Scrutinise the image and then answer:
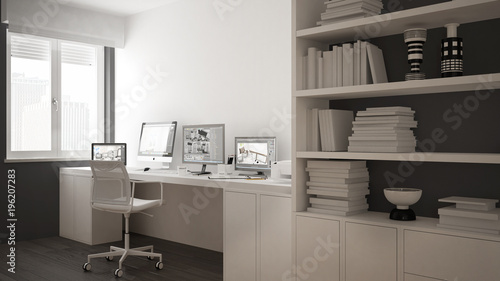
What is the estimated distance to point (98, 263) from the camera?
4.23 meters

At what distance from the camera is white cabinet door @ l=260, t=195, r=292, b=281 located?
306cm

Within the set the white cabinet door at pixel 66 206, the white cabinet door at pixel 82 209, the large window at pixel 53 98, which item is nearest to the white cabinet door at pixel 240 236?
the white cabinet door at pixel 82 209

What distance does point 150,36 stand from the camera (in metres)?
5.46

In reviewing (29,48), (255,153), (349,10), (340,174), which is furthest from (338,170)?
(29,48)

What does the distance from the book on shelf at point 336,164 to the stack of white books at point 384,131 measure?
0.09 meters

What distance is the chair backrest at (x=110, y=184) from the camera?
3.97 m

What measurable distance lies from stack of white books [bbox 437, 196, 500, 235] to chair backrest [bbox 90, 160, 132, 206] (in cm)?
258

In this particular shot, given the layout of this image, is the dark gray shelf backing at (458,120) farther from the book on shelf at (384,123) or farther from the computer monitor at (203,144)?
the computer monitor at (203,144)

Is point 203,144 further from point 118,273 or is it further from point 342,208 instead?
point 342,208

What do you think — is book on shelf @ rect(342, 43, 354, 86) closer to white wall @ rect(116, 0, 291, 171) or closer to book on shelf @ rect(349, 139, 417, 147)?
book on shelf @ rect(349, 139, 417, 147)

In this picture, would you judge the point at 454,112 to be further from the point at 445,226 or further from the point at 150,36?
the point at 150,36

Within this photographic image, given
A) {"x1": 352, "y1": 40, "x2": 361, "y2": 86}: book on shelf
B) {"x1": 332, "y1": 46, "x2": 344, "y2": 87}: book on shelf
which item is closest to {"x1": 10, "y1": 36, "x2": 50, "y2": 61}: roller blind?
{"x1": 332, "y1": 46, "x2": 344, "y2": 87}: book on shelf

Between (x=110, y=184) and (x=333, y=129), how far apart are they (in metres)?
2.16

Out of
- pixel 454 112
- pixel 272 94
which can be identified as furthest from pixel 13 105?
pixel 454 112
